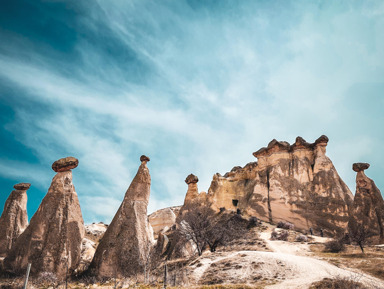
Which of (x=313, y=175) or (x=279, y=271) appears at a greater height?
(x=313, y=175)

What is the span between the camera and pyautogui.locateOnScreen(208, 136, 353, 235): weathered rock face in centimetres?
2911

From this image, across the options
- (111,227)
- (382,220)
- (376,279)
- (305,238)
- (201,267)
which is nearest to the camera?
(376,279)

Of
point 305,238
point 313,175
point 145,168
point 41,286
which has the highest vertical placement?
point 313,175

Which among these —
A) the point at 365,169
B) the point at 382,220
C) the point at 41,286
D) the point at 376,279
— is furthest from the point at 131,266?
the point at 365,169

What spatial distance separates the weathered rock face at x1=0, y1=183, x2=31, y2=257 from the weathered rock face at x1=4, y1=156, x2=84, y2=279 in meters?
5.45

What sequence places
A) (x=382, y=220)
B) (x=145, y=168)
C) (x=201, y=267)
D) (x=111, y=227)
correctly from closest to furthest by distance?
1. (x=201, y=267)
2. (x=111, y=227)
3. (x=145, y=168)
4. (x=382, y=220)

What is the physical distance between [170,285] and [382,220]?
16692 mm

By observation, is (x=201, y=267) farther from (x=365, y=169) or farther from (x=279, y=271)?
(x=365, y=169)

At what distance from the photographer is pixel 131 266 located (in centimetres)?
1499

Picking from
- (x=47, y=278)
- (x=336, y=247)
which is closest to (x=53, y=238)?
(x=47, y=278)

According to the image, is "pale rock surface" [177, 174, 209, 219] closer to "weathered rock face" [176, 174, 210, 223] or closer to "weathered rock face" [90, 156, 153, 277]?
"weathered rock face" [176, 174, 210, 223]

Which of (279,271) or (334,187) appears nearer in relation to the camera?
(279,271)

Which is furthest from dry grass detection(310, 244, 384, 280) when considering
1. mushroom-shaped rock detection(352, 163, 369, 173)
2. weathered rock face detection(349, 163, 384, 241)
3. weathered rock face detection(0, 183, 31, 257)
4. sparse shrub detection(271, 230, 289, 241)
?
weathered rock face detection(0, 183, 31, 257)

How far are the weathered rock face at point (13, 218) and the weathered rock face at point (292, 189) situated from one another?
724 inches
